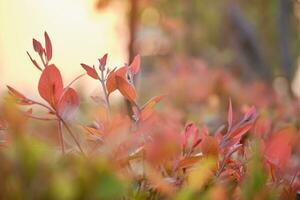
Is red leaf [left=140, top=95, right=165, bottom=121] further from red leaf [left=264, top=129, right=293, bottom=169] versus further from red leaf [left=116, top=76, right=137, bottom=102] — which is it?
red leaf [left=264, top=129, right=293, bottom=169]

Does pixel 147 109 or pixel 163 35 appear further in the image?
pixel 163 35

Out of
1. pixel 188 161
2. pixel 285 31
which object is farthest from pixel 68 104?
pixel 285 31

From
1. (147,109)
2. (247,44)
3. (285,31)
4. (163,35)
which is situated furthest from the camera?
(163,35)

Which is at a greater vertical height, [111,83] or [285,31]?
[111,83]

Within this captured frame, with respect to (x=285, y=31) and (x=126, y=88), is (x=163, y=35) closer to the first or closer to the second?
(x=285, y=31)

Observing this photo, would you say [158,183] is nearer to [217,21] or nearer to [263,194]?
[263,194]

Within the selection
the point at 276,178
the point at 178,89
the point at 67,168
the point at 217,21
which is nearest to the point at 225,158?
the point at 276,178

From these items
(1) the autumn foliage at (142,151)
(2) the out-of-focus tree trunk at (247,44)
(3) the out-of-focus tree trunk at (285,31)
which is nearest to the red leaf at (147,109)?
(1) the autumn foliage at (142,151)
